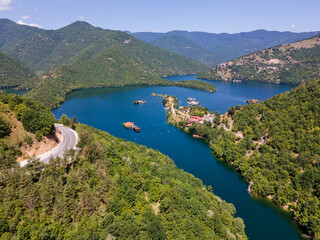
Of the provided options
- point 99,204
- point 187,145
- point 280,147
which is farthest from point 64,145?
point 280,147

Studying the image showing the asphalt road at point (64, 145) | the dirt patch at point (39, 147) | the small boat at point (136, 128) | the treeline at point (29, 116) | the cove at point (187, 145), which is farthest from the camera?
the small boat at point (136, 128)

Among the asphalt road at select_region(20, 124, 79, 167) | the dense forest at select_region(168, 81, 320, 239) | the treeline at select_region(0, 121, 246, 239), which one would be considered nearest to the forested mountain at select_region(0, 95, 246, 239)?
the treeline at select_region(0, 121, 246, 239)

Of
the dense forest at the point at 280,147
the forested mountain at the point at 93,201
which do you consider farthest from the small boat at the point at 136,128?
the forested mountain at the point at 93,201

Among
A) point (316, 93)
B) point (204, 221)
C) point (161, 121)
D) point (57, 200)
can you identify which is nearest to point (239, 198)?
point (204, 221)

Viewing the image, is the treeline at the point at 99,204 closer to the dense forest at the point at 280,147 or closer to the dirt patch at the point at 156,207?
the dirt patch at the point at 156,207

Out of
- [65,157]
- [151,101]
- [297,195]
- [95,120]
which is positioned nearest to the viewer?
[65,157]

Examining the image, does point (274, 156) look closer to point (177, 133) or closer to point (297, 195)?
point (297, 195)

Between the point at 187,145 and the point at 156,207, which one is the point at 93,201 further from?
the point at 187,145
